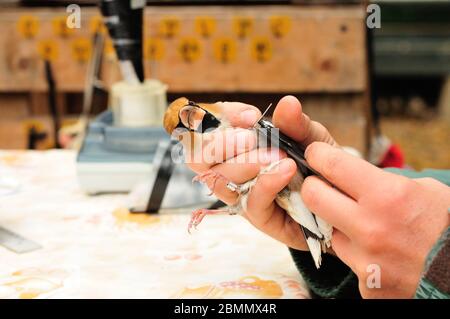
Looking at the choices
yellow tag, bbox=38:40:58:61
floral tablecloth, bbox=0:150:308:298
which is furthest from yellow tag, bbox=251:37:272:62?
floral tablecloth, bbox=0:150:308:298

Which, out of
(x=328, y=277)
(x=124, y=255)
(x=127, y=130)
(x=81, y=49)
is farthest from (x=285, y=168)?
(x=81, y=49)

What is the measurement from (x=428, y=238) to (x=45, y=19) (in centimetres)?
172

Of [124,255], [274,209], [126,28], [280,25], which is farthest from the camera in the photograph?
[280,25]

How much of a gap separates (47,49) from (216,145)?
1.55 m

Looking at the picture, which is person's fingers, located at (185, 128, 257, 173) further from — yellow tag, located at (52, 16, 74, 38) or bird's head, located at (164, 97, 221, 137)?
yellow tag, located at (52, 16, 74, 38)

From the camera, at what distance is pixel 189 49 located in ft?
6.14

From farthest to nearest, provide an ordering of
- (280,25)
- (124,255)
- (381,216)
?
(280,25), (124,255), (381,216)

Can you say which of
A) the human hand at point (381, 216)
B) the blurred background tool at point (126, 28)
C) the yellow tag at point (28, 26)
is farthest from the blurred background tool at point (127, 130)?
the yellow tag at point (28, 26)

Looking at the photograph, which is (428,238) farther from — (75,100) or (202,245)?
(75,100)

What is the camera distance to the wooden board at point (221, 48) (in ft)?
6.00

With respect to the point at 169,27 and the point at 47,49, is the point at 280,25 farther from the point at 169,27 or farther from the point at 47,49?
the point at 47,49

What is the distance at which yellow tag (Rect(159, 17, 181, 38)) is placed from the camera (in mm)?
1838

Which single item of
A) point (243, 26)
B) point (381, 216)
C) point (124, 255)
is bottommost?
point (124, 255)

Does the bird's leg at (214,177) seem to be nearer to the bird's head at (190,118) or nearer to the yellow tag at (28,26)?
the bird's head at (190,118)
